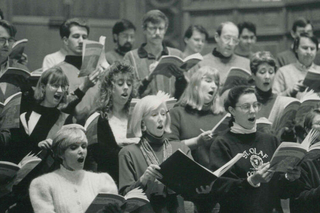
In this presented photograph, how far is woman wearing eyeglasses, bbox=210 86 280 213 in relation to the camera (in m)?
3.49

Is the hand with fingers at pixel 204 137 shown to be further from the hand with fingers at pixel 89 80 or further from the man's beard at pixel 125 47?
the man's beard at pixel 125 47

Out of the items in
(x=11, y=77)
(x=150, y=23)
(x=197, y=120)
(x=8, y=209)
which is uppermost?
(x=150, y=23)

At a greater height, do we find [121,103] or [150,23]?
[150,23]

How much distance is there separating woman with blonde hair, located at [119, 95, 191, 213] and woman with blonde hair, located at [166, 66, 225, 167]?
52cm

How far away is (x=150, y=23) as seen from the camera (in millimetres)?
5238

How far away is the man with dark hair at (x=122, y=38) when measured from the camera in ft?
18.0

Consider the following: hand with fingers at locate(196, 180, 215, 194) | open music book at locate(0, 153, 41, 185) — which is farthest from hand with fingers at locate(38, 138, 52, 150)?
hand with fingers at locate(196, 180, 215, 194)

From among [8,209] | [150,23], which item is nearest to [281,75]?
[150,23]

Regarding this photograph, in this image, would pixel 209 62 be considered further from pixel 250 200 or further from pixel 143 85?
pixel 250 200

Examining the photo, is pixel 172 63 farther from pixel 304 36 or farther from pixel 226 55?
pixel 304 36

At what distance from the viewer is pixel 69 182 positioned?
3.37 m

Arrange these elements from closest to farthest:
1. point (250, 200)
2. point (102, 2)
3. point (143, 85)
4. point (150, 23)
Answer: point (250, 200)
point (143, 85)
point (150, 23)
point (102, 2)

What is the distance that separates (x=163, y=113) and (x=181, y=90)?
1.37 metres

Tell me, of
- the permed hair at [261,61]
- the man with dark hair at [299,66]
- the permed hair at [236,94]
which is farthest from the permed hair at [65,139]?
the man with dark hair at [299,66]
